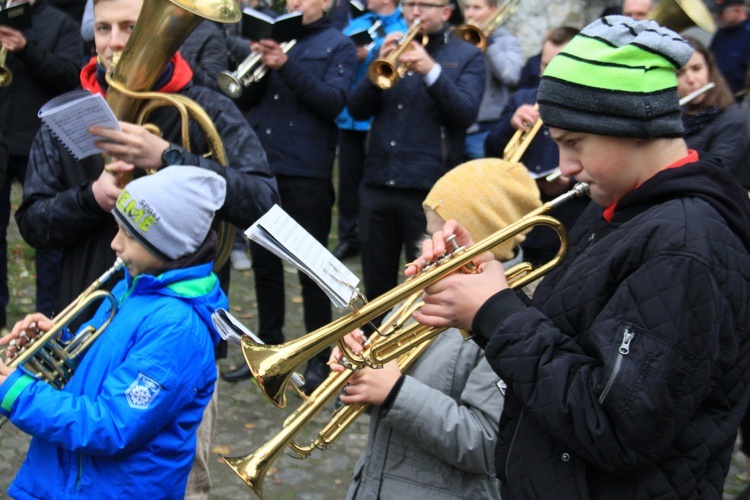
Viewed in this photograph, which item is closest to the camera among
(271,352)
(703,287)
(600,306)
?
(703,287)

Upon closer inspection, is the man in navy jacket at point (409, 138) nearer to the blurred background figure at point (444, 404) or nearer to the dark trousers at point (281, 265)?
the dark trousers at point (281, 265)

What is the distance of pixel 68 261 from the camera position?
11.6 feet

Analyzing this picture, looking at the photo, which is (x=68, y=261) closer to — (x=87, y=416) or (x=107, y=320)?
(x=107, y=320)

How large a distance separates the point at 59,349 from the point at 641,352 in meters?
1.87

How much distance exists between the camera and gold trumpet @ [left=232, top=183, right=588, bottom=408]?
2.35 metres

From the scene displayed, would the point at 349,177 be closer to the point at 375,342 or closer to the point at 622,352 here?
the point at 375,342

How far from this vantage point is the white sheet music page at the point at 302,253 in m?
2.25

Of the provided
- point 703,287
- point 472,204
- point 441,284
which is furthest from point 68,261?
point 703,287

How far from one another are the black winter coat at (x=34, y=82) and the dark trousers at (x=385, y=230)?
2.27 m

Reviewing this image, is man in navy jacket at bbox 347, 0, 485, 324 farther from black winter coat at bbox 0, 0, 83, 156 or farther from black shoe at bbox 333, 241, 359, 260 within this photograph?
black shoe at bbox 333, 241, 359, 260

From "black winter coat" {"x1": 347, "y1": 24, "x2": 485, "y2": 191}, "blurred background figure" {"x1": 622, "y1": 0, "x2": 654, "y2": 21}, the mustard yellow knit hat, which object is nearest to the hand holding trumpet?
the mustard yellow knit hat

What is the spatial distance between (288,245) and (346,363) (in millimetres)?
612

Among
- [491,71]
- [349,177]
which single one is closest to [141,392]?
[491,71]

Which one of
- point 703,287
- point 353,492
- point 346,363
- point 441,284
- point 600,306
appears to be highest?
point 703,287
